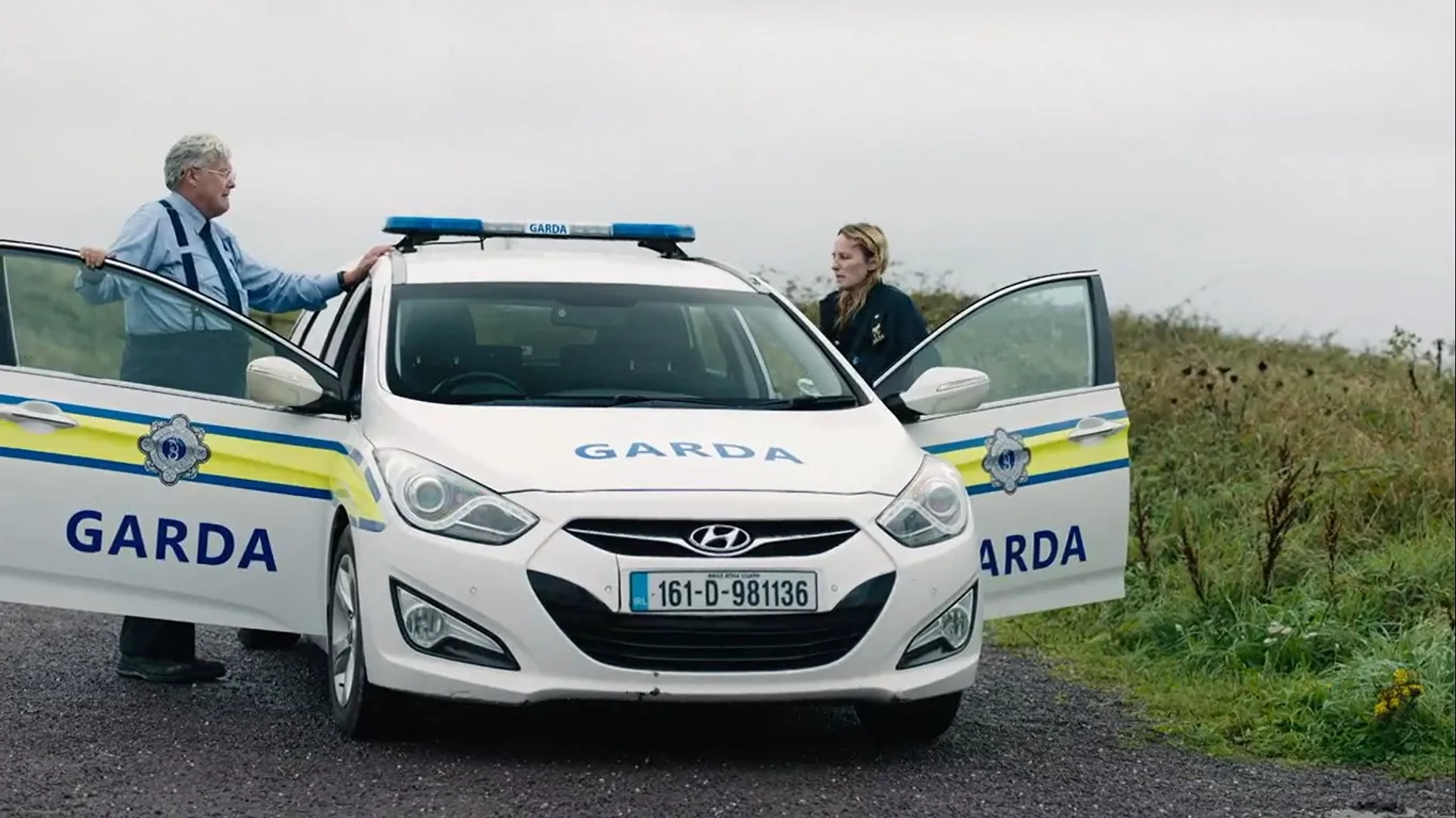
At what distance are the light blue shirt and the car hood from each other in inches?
41.6

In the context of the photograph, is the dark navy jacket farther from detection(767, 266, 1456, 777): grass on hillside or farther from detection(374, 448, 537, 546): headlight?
detection(374, 448, 537, 546): headlight

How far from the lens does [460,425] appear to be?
7.06 meters

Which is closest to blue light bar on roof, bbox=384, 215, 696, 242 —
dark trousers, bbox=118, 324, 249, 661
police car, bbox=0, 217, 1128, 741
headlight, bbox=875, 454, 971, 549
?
police car, bbox=0, 217, 1128, 741

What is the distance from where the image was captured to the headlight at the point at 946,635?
6.89 m

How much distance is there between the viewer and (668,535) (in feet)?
21.4

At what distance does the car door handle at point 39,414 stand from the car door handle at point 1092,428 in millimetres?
3588

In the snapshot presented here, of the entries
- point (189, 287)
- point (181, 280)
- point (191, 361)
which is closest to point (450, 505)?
point (191, 361)

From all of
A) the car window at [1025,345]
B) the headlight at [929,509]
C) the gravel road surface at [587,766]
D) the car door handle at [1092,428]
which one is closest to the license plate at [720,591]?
the headlight at [929,509]

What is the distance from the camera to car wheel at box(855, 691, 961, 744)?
7.34 meters

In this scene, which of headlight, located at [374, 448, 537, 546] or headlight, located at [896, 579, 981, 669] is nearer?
headlight, located at [374, 448, 537, 546]

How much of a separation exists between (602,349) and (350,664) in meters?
1.53

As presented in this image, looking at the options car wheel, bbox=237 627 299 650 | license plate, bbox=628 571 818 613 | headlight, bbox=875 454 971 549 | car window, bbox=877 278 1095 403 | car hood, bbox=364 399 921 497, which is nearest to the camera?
license plate, bbox=628 571 818 613

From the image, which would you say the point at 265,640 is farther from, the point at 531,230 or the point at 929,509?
the point at 929,509

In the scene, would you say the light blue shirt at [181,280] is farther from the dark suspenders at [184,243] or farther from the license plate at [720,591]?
the license plate at [720,591]
